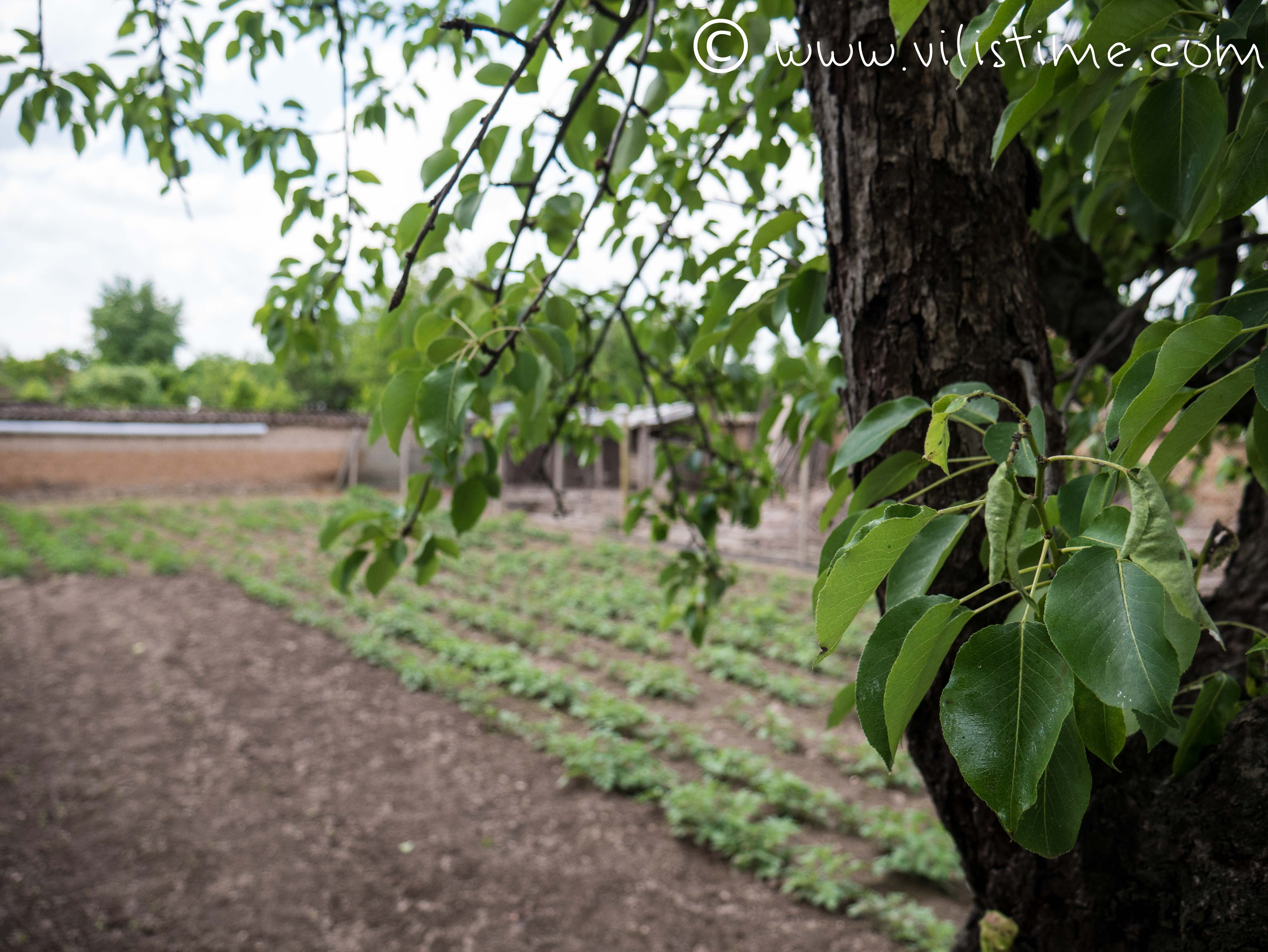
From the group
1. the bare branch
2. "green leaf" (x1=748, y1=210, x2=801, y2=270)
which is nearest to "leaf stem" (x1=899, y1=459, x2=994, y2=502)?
"green leaf" (x1=748, y1=210, x2=801, y2=270)

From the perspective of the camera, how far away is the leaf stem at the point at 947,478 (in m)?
0.54

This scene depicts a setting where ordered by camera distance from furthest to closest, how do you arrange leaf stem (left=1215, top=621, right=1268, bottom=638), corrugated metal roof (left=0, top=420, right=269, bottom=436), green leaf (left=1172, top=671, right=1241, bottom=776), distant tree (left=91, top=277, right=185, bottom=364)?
distant tree (left=91, top=277, right=185, bottom=364), corrugated metal roof (left=0, top=420, right=269, bottom=436), green leaf (left=1172, top=671, right=1241, bottom=776), leaf stem (left=1215, top=621, right=1268, bottom=638)

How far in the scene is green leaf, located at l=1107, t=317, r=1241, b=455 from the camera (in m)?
0.42

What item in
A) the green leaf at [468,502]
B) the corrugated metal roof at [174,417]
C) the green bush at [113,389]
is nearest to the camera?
the green leaf at [468,502]

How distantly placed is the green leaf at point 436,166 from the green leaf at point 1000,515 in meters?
0.78

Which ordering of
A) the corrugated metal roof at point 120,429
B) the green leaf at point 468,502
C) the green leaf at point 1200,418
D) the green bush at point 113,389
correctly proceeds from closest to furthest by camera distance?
the green leaf at point 1200,418 → the green leaf at point 468,502 → the corrugated metal roof at point 120,429 → the green bush at point 113,389

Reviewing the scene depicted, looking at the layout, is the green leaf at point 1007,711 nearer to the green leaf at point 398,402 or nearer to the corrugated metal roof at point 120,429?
the green leaf at point 398,402

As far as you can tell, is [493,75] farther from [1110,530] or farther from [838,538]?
[1110,530]

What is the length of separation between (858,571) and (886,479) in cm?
32

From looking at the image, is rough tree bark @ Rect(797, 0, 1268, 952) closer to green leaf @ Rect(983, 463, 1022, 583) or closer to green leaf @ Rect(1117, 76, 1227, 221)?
green leaf @ Rect(1117, 76, 1227, 221)

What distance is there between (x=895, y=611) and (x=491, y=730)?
409cm

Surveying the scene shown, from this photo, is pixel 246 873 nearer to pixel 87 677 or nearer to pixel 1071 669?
pixel 87 677

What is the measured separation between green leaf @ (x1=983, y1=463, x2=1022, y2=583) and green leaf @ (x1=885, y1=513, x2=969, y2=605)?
6 centimetres
